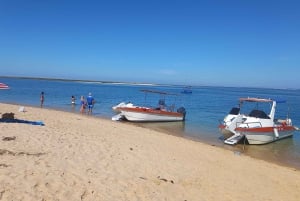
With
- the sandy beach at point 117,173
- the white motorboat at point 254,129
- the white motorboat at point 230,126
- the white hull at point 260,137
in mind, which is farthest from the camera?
the white motorboat at point 230,126

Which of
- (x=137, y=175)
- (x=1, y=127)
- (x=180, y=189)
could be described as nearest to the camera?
(x=180, y=189)

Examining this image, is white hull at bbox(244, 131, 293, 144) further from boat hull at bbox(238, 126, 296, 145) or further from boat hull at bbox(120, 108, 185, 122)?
boat hull at bbox(120, 108, 185, 122)

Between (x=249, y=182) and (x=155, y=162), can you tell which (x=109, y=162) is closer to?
(x=155, y=162)

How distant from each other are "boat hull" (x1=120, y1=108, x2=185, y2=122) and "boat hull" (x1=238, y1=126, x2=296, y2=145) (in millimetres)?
8507

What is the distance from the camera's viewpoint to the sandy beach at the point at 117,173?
5.92m

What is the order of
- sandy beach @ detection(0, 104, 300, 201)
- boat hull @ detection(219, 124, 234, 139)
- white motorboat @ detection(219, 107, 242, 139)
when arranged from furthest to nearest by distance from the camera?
boat hull @ detection(219, 124, 234, 139) → white motorboat @ detection(219, 107, 242, 139) → sandy beach @ detection(0, 104, 300, 201)

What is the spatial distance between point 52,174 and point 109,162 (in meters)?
2.14

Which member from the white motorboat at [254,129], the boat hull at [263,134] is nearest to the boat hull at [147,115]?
the white motorboat at [254,129]

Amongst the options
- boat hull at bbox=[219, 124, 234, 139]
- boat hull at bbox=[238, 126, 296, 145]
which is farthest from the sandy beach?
boat hull at bbox=[219, 124, 234, 139]

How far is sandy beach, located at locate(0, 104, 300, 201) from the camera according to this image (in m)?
5.92

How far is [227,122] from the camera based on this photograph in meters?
19.1

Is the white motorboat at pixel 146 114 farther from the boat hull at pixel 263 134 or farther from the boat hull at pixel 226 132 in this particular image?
the boat hull at pixel 263 134

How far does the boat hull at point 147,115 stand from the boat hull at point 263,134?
8.51m

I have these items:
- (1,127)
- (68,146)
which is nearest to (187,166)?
(68,146)
